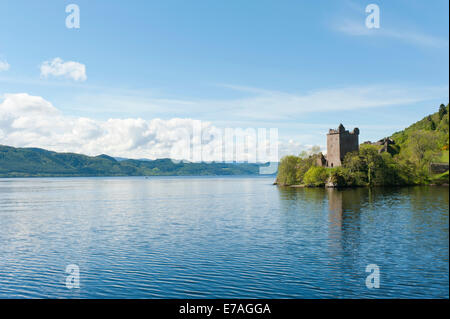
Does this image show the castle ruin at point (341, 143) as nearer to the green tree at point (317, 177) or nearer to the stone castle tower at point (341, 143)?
the stone castle tower at point (341, 143)

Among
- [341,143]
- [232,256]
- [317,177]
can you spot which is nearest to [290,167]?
[317,177]

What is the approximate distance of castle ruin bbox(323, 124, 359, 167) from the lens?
14962cm

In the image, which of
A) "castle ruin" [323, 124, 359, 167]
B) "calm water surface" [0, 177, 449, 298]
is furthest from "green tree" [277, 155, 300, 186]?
"calm water surface" [0, 177, 449, 298]

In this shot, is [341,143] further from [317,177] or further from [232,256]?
[232,256]

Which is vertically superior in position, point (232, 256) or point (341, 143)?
point (341, 143)

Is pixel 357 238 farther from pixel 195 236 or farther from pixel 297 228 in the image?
pixel 195 236

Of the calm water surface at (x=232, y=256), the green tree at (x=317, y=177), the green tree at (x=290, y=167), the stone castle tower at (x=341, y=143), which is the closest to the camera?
the calm water surface at (x=232, y=256)

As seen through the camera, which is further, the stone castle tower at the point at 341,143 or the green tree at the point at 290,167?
the green tree at the point at 290,167

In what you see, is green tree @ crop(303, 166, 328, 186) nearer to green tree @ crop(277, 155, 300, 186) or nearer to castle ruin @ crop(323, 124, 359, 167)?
castle ruin @ crop(323, 124, 359, 167)

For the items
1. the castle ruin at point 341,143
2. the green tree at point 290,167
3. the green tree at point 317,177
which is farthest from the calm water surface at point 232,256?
the green tree at point 290,167

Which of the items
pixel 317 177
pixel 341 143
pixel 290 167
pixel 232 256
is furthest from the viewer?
pixel 290 167

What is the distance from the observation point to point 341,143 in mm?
149750

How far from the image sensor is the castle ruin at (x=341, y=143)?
14962 cm
